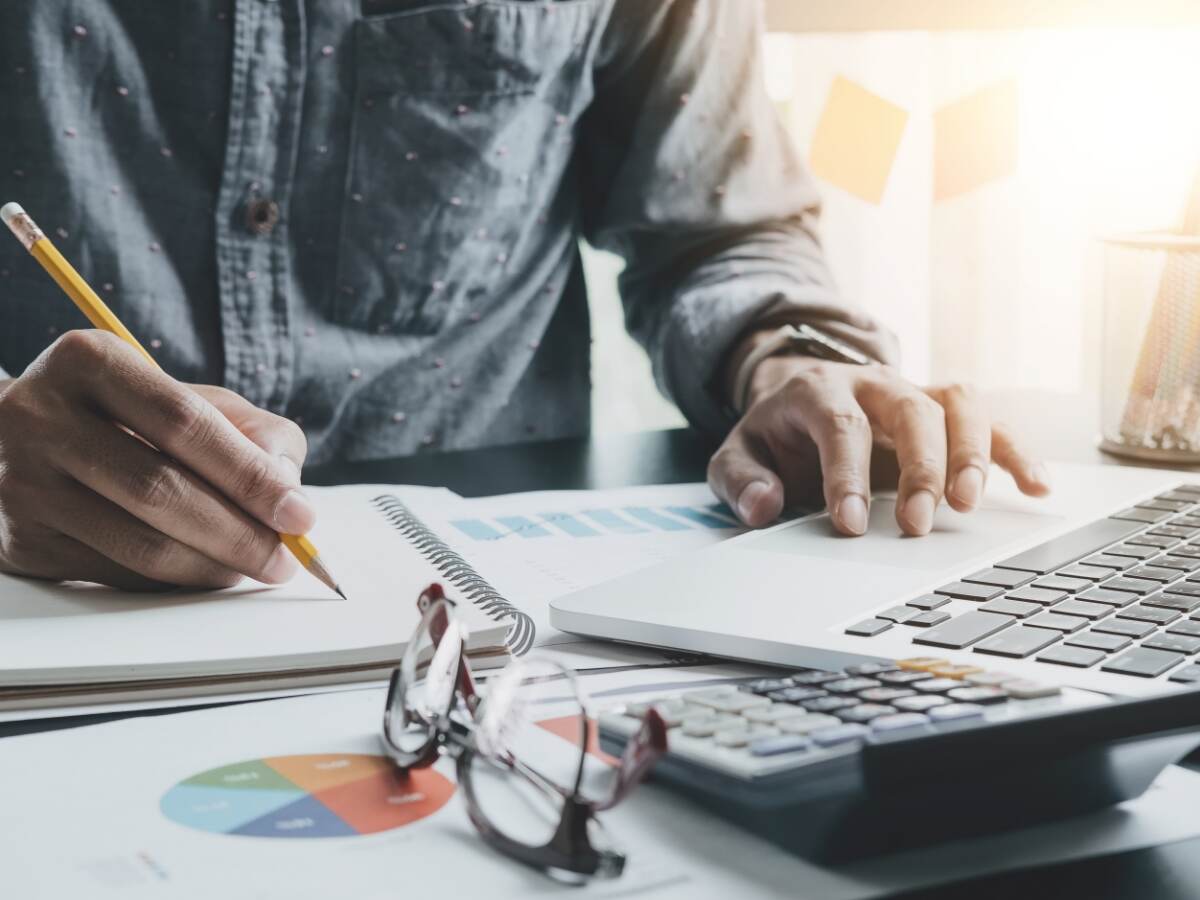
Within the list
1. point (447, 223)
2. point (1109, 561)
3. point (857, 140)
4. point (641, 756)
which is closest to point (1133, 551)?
point (1109, 561)

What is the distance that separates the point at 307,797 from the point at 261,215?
0.66m

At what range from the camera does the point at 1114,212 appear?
1440mm

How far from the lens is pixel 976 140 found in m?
1.49

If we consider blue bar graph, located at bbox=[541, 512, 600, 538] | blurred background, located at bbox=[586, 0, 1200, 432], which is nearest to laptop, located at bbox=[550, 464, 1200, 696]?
blue bar graph, located at bbox=[541, 512, 600, 538]

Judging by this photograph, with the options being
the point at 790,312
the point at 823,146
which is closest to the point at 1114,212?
the point at 823,146

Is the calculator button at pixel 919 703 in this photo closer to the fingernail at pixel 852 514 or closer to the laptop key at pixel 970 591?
the laptop key at pixel 970 591

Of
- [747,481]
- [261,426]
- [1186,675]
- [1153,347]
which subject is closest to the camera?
[1186,675]

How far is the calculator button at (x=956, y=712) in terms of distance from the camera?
336mm

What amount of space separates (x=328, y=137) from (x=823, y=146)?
69cm

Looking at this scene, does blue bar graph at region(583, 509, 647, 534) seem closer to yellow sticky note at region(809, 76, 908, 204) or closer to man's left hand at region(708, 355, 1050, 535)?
man's left hand at region(708, 355, 1050, 535)

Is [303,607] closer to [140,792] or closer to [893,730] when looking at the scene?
[140,792]

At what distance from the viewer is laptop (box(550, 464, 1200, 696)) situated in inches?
16.8

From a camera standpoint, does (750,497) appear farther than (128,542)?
Yes

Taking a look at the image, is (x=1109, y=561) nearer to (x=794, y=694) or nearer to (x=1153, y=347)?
(x=794, y=694)
